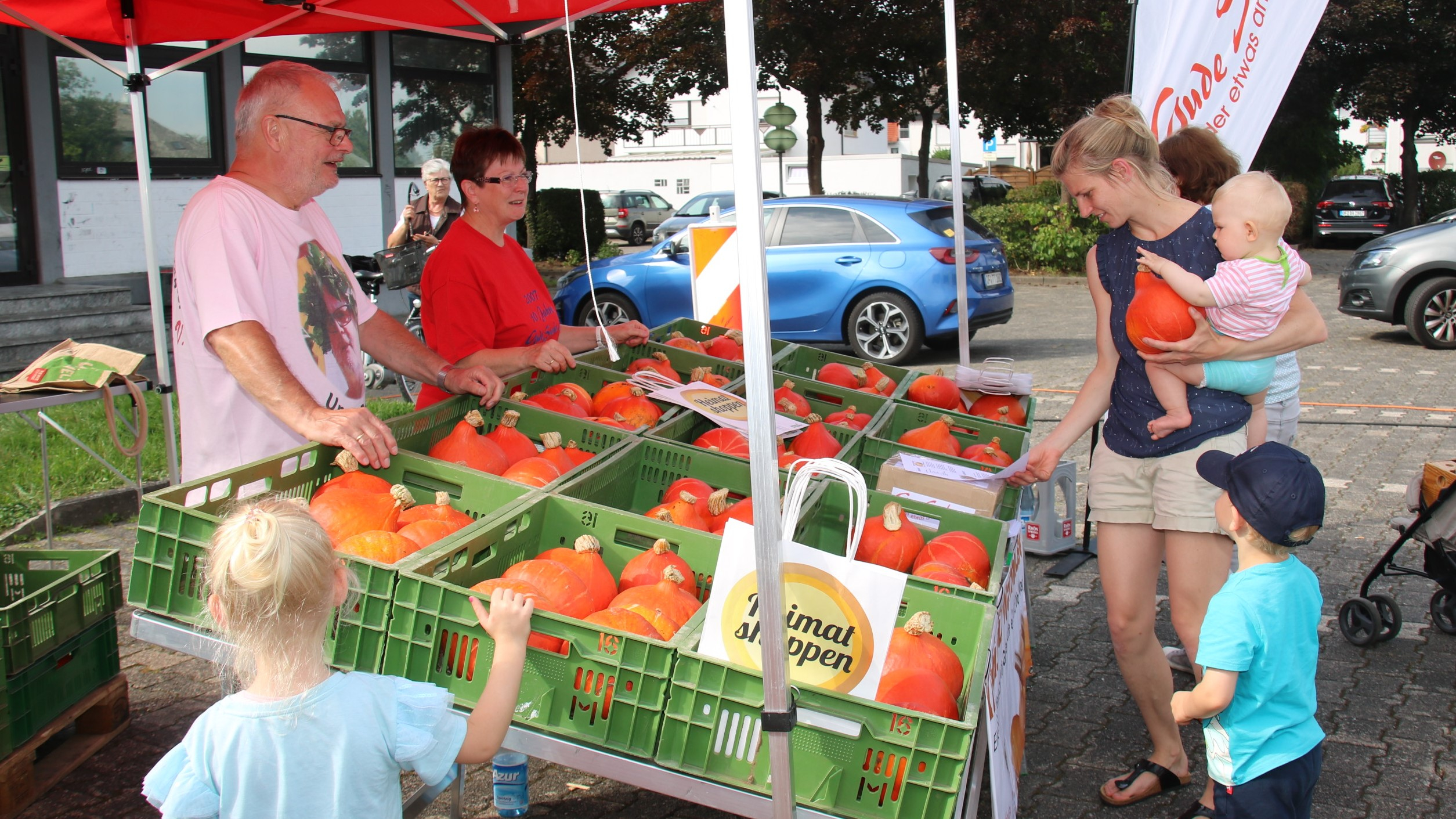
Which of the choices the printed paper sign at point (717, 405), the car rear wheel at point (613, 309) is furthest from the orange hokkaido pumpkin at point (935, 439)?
the car rear wheel at point (613, 309)

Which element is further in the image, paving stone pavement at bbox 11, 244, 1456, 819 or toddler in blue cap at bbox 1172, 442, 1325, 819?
paving stone pavement at bbox 11, 244, 1456, 819

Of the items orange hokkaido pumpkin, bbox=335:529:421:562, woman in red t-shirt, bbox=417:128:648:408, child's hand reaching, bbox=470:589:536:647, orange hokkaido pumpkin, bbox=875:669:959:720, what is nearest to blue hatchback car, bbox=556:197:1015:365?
woman in red t-shirt, bbox=417:128:648:408

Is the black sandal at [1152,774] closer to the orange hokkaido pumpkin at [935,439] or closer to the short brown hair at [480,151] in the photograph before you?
the orange hokkaido pumpkin at [935,439]

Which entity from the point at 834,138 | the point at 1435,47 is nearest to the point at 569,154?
the point at 834,138

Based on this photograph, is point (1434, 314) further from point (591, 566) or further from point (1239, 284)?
point (591, 566)

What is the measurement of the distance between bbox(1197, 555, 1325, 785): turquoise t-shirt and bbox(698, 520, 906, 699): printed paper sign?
72 cm

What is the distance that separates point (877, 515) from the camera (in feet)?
10.2

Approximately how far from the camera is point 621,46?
2277 centimetres

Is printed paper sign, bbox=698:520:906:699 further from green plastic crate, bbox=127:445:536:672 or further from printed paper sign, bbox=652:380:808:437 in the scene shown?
printed paper sign, bbox=652:380:808:437

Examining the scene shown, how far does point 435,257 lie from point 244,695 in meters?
2.35

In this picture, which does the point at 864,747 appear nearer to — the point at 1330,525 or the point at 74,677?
the point at 74,677

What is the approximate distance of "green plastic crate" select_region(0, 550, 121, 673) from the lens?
3078mm

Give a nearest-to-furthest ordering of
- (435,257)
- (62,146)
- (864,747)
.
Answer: (864,747)
(435,257)
(62,146)

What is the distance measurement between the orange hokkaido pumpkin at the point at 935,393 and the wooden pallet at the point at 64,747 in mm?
3076
